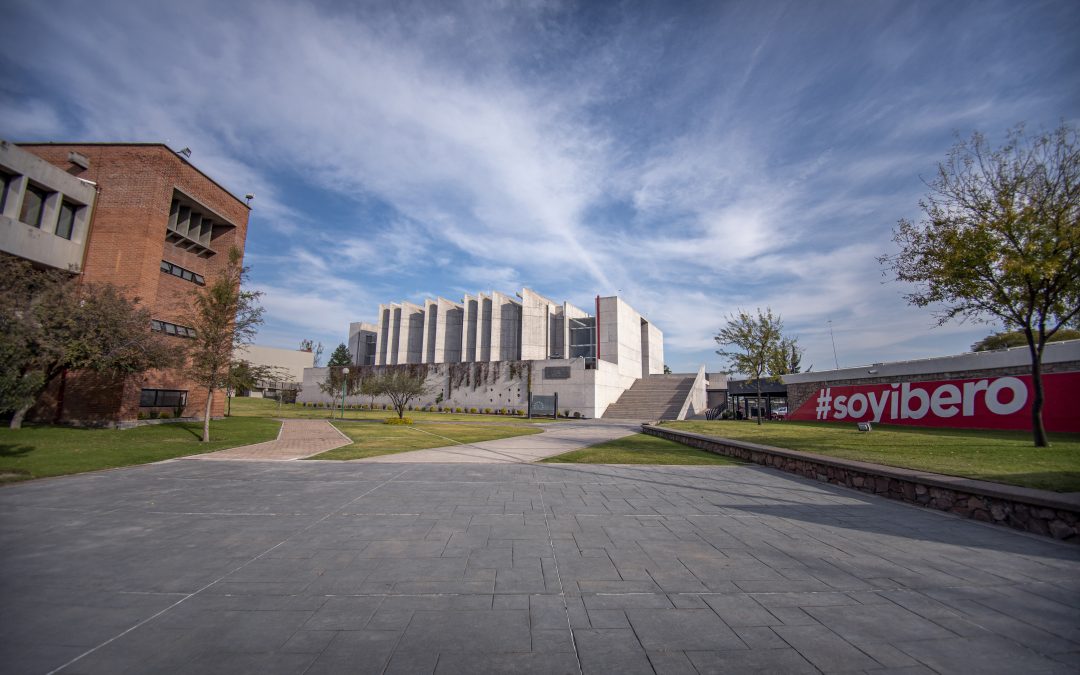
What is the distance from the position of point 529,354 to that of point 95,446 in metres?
39.5

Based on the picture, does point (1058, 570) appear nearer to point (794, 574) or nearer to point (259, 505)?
point (794, 574)

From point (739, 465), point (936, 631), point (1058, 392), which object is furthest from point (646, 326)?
point (936, 631)

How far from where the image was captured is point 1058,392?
1557cm

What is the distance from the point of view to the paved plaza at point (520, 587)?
2586 mm

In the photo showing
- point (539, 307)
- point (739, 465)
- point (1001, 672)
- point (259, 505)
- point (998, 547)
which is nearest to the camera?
point (1001, 672)

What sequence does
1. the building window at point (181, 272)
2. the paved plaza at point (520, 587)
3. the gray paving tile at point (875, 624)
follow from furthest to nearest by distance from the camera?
the building window at point (181, 272), the gray paving tile at point (875, 624), the paved plaza at point (520, 587)

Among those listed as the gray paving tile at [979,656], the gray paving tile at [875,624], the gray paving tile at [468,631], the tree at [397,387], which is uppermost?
the tree at [397,387]

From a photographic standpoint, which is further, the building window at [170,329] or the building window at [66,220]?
the building window at [170,329]

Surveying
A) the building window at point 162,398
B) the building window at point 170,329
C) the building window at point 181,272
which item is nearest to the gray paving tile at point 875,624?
the building window at point 170,329

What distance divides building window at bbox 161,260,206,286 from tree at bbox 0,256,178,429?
323cm

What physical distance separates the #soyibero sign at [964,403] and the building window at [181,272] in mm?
37109

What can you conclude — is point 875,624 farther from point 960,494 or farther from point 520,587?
point 960,494

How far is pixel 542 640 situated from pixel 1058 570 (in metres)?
5.15

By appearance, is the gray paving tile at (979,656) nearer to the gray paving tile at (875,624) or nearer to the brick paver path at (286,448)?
the gray paving tile at (875,624)
